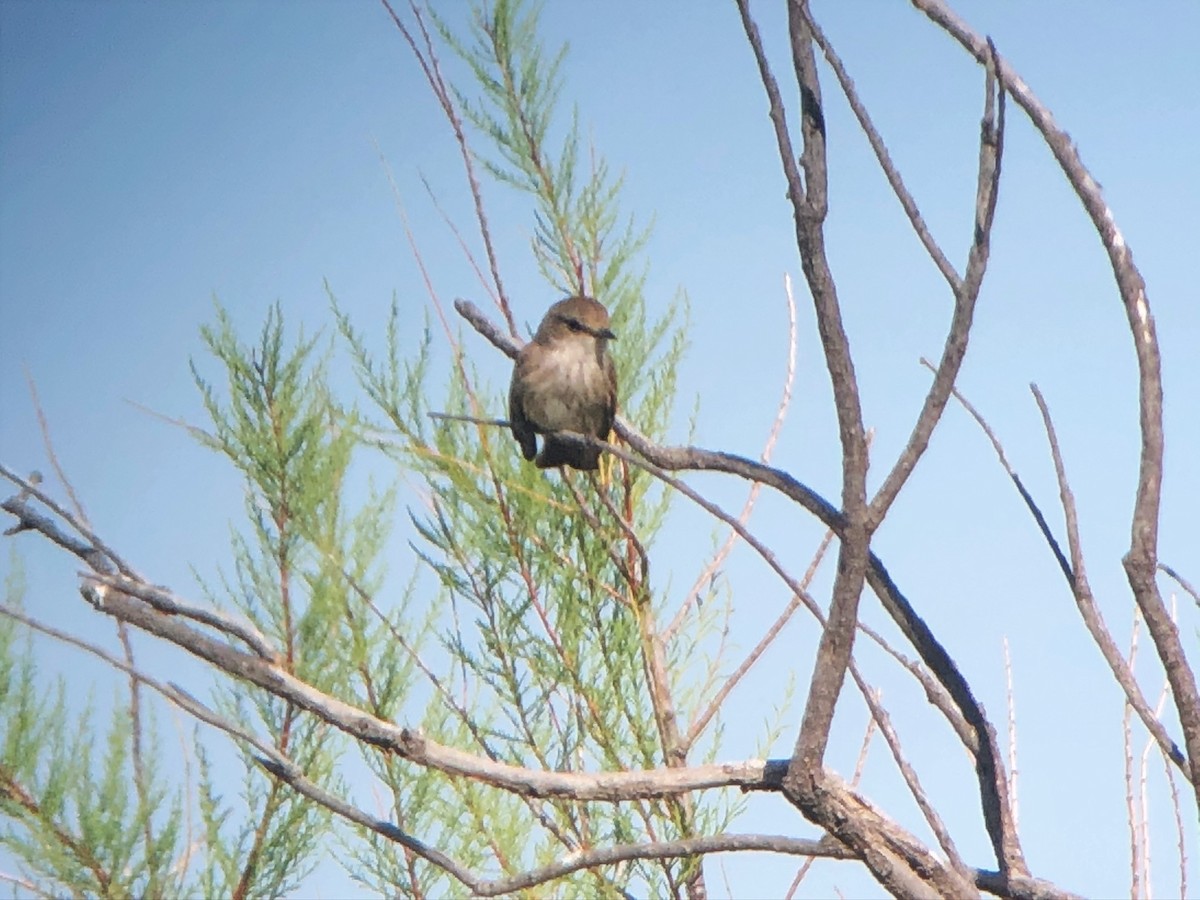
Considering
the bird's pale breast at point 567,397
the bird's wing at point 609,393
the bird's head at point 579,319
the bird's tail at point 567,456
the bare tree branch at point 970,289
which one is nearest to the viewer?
the bare tree branch at point 970,289

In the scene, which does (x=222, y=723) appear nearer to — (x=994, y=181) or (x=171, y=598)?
(x=171, y=598)

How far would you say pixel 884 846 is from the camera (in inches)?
71.2

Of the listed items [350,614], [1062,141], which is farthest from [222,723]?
[350,614]

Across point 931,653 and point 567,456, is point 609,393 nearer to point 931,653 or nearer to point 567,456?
point 567,456

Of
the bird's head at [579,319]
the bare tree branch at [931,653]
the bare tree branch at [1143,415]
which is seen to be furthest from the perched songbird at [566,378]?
the bare tree branch at [1143,415]

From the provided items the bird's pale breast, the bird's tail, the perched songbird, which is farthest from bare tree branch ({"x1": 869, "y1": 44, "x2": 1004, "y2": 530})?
the bird's pale breast

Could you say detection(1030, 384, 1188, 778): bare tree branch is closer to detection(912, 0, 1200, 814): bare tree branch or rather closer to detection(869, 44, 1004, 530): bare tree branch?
detection(912, 0, 1200, 814): bare tree branch

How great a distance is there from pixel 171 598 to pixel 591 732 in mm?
1628

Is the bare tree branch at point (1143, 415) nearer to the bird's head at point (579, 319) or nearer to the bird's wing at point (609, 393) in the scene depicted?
the bird's head at point (579, 319)

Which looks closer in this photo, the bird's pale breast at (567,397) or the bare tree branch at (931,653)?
the bare tree branch at (931,653)

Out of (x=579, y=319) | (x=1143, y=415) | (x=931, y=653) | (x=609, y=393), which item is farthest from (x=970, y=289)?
(x=609, y=393)

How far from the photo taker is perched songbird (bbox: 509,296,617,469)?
3979 millimetres

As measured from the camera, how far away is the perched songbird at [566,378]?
3979 mm

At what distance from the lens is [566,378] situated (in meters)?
4.37
